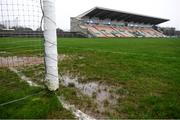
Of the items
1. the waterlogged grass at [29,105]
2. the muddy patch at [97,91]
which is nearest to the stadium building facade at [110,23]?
the muddy patch at [97,91]

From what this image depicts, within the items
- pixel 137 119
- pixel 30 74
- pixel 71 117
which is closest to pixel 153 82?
pixel 137 119

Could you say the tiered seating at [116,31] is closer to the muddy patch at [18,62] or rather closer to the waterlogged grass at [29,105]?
the muddy patch at [18,62]

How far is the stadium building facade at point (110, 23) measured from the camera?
59.3 meters

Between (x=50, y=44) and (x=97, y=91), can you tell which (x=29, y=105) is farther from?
(x=97, y=91)

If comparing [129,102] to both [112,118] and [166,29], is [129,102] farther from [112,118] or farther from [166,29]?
[166,29]

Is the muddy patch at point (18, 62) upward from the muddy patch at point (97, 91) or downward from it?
downward

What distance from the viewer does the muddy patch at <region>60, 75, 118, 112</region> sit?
4344 millimetres

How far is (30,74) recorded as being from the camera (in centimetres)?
694

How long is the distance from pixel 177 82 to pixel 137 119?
2725mm

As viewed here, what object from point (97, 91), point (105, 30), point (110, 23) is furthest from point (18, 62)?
point (110, 23)

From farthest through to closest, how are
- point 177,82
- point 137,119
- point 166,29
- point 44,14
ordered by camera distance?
point 166,29, point 177,82, point 44,14, point 137,119

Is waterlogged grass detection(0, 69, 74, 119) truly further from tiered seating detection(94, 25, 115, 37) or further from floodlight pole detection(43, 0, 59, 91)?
tiered seating detection(94, 25, 115, 37)

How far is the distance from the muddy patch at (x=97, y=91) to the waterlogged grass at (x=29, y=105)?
0.79 metres

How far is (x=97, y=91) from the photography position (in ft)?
17.1
